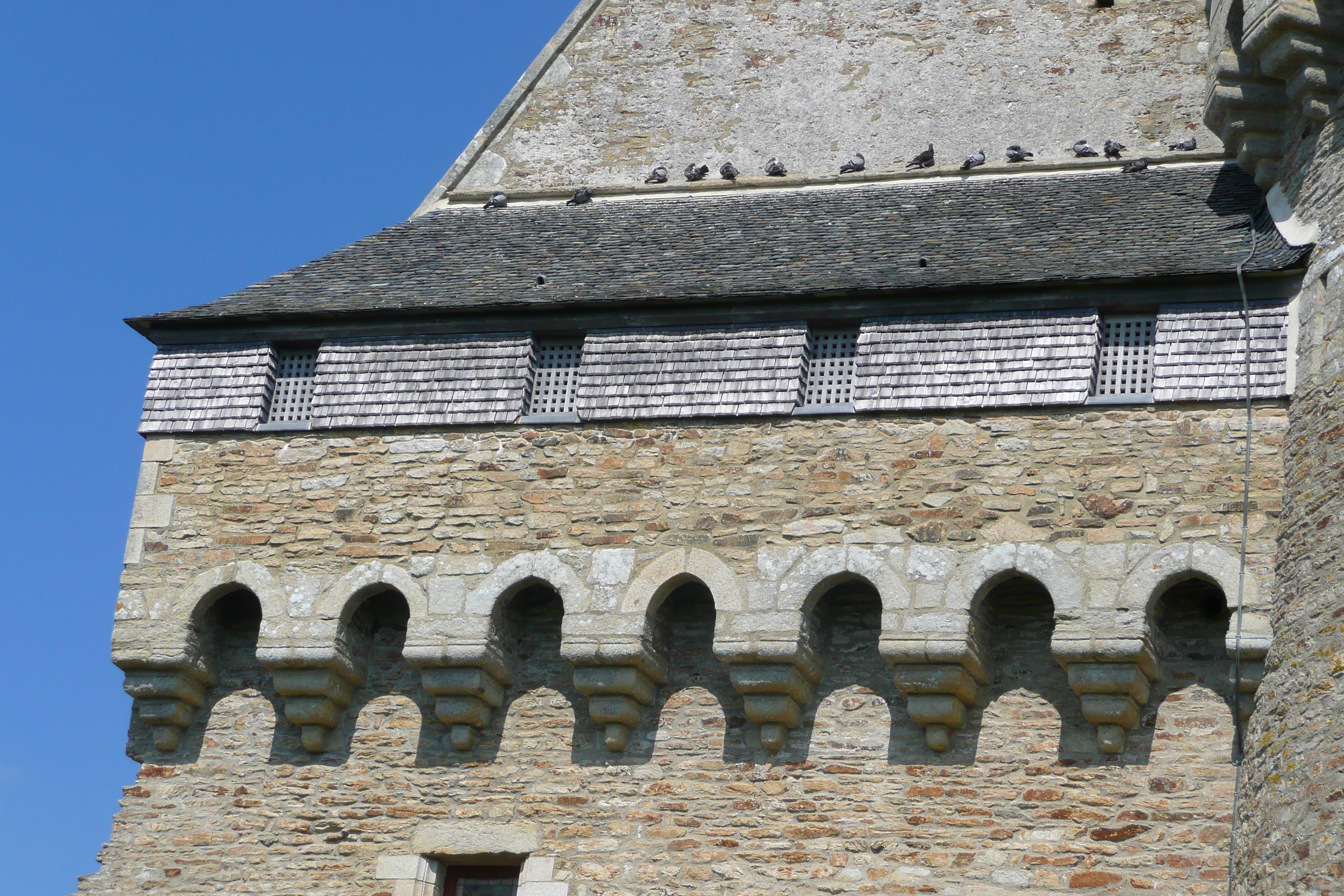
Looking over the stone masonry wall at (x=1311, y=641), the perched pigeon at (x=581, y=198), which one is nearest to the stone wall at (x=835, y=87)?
the perched pigeon at (x=581, y=198)

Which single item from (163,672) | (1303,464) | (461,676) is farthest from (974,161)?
(163,672)

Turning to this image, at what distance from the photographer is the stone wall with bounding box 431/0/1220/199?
1533 cm

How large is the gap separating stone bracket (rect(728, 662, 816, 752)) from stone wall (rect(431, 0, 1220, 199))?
188 inches

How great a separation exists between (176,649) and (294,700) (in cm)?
82

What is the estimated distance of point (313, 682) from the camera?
42.0ft

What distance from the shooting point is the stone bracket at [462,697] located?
12555 mm

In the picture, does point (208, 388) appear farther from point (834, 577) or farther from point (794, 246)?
point (834, 577)

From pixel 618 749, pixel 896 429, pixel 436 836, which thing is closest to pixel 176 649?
pixel 436 836

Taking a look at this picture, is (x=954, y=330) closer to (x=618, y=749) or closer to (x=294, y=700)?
(x=618, y=749)

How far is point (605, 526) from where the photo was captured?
12711mm

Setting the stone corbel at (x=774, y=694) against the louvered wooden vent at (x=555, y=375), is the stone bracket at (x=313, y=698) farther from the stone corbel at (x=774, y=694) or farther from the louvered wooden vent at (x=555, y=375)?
the stone corbel at (x=774, y=694)

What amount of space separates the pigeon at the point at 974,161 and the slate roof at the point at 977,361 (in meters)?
2.62

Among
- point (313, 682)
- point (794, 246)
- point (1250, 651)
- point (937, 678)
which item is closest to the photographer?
point (1250, 651)

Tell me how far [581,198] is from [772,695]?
4.97 metres
